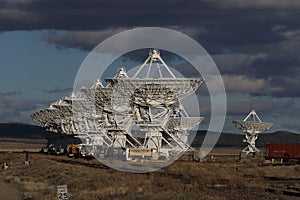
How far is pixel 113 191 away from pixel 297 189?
Result: 875 centimetres

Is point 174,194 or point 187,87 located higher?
point 187,87

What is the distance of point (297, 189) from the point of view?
110 ft

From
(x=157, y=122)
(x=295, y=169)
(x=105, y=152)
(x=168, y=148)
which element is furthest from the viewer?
(x=105, y=152)

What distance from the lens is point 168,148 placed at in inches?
2933

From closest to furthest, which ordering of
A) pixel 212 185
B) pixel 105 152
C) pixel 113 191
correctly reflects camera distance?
pixel 113 191, pixel 212 185, pixel 105 152

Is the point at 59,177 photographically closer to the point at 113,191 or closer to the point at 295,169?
the point at 113,191

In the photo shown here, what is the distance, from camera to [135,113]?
2692 inches

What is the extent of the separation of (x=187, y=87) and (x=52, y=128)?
225 feet

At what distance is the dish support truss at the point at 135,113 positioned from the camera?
64000 millimetres

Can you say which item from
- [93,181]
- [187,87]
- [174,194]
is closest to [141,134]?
[187,87]

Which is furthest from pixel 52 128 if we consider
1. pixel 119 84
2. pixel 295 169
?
pixel 295 169

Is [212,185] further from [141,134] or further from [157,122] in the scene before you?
[141,134]

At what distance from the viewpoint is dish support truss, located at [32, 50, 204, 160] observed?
64.0m

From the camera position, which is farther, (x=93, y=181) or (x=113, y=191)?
(x=93, y=181)
